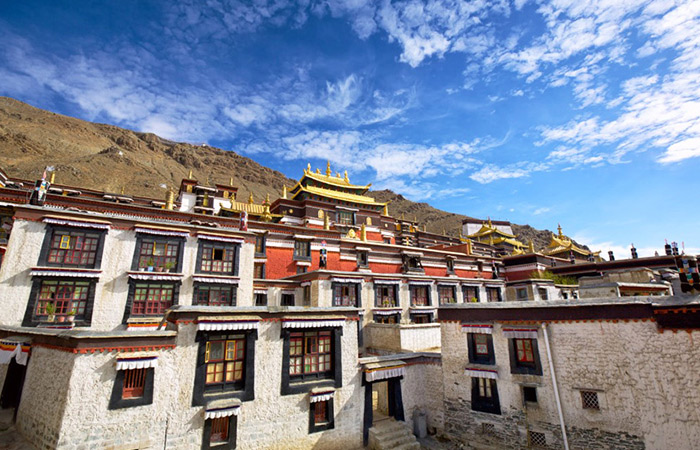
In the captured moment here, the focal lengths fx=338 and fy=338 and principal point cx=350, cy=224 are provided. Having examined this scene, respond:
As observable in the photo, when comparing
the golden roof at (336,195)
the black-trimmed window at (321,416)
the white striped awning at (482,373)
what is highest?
the golden roof at (336,195)

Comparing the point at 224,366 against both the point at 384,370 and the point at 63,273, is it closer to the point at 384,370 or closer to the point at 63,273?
the point at 384,370

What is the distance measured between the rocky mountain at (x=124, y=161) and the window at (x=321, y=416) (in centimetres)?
8069

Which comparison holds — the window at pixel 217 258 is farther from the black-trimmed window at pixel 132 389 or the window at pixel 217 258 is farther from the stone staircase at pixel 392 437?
the stone staircase at pixel 392 437

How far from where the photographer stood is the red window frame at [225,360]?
42.9 ft

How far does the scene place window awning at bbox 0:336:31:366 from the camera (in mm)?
13180

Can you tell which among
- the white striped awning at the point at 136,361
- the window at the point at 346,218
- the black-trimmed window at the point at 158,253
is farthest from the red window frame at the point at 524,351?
the window at the point at 346,218

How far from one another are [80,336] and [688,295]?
21592mm

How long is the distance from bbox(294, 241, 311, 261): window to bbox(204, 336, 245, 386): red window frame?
643 inches

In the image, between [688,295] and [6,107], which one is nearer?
[688,295]

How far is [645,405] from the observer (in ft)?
41.3

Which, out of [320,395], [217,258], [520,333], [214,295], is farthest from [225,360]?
[520,333]

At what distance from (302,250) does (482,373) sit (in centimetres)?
1865

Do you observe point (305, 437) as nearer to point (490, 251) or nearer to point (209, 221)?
point (209, 221)

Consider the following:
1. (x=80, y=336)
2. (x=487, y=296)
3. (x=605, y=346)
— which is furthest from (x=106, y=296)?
(x=487, y=296)
